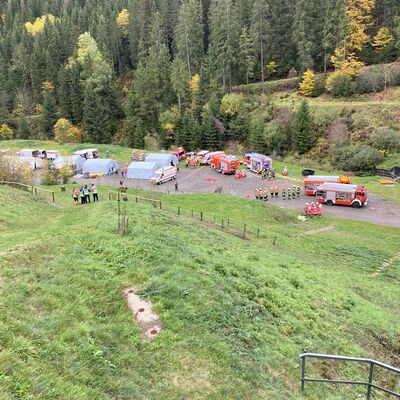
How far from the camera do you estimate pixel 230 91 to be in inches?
3083

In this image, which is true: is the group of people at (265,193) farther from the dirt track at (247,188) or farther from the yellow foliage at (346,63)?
the yellow foliage at (346,63)

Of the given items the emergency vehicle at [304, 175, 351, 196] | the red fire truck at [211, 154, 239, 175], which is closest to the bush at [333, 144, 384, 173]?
the emergency vehicle at [304, 175, 351, 196]

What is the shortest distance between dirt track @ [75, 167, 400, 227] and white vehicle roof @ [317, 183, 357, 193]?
71.1 inches

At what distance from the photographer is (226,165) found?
5191 cm

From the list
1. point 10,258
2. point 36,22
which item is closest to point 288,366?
point 10,258

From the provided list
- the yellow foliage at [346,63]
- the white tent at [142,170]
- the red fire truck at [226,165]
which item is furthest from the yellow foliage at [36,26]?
the red fire truck at [226,165]

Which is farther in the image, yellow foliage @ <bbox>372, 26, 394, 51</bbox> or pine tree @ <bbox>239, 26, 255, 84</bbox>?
pine tree @ <bbox>239, 26, 255, 84</bbox>

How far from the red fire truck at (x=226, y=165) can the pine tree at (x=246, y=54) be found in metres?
32.4

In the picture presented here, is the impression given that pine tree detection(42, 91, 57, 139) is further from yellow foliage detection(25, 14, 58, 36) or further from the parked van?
the parked van

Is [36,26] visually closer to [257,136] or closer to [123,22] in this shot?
[123,22]

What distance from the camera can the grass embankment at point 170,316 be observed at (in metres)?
8.05

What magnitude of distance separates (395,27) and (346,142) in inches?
1194

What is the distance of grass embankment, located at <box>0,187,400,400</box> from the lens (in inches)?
317

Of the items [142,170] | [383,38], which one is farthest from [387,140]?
[142,170]
